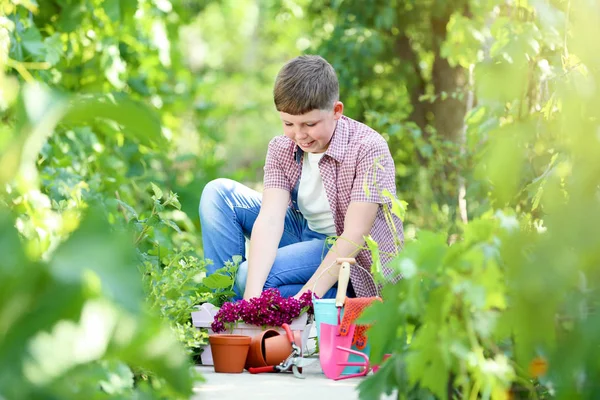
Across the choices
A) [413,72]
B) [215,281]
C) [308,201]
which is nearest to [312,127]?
[308,201]

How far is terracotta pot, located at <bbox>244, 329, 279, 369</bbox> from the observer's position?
2205 millimetres

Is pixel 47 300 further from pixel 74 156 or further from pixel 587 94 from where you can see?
pixel 74 156

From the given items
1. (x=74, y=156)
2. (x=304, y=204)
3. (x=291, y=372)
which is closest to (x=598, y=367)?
(x=291, y=372)

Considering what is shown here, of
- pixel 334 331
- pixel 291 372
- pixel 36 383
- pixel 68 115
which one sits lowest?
pixel 291 372

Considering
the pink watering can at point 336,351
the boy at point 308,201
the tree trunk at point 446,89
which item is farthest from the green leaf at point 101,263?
the tree trunk at point 446,89

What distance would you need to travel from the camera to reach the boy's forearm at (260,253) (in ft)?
8.48

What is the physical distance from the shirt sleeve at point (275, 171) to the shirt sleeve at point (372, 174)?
30 cm

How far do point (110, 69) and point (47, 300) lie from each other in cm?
334

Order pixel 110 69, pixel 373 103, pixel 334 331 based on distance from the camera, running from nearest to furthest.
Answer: pixel 334 331, pixel 110 69, pixel 373 103

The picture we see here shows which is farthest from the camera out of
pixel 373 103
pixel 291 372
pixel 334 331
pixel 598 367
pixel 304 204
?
pixel 373 103

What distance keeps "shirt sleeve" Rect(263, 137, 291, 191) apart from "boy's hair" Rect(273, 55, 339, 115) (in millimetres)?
308

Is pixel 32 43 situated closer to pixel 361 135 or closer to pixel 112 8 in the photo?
pixel 112 8

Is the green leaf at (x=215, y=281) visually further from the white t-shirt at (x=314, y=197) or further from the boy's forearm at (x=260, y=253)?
the white t-shirt at (x=314, y=197)

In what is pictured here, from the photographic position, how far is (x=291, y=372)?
2207 millimetres
